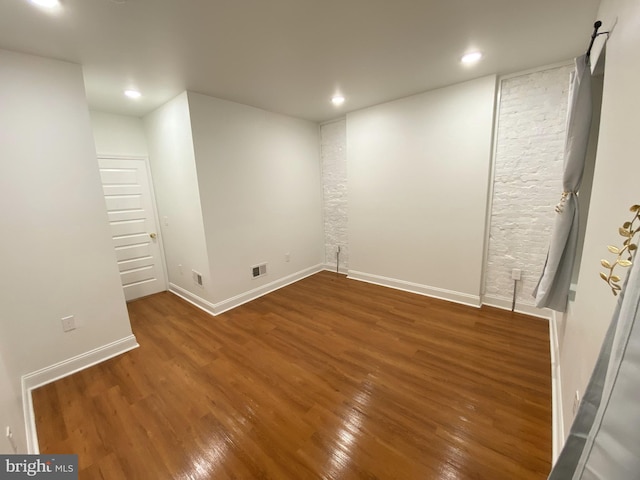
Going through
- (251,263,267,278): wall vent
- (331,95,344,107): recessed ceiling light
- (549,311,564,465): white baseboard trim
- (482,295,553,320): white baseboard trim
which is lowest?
(549,311,564,465): white baseboard trim

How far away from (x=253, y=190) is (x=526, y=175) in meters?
3.23

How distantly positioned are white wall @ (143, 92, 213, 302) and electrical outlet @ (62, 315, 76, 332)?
1244mm

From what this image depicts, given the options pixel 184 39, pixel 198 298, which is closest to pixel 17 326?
pixel 198 298

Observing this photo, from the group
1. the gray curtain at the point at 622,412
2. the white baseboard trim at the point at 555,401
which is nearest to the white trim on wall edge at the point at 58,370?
the gray curtain at the point at 622,412

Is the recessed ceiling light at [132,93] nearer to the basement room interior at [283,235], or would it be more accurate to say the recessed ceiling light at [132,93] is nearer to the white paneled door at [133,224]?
the basement room interior at [283,235]

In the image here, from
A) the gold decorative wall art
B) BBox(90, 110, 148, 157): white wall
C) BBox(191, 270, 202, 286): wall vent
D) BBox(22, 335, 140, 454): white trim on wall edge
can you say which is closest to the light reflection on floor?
the gold decorative wall art

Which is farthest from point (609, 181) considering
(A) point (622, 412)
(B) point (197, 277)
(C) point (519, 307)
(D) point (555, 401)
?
(B) point (197, 277)

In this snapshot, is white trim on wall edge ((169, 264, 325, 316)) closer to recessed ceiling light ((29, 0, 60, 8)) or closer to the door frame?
the door frame

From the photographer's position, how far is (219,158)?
123 inches

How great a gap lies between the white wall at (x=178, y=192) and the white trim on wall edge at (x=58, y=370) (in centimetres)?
99

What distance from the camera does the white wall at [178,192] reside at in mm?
3018

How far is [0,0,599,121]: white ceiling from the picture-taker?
1.62m

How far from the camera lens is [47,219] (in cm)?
209

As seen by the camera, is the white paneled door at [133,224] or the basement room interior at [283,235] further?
the white paneled door at [133,224]
